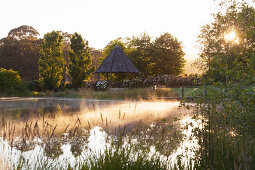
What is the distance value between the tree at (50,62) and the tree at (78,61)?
3.40 meters

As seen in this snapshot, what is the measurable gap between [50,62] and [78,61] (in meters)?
4.82

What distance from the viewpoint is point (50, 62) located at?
27375 mm

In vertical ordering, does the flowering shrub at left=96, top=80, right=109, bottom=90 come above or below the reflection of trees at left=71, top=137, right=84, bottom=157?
above

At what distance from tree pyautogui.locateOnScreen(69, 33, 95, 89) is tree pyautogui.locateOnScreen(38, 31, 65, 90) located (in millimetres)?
3395

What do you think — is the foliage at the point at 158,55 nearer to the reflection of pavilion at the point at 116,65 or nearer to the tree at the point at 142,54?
the tree at the point at 142,54

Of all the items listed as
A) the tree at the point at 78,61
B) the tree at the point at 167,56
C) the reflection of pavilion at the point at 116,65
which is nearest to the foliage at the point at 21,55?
the tree at the point at 78,61

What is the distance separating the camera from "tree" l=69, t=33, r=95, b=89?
103 ft

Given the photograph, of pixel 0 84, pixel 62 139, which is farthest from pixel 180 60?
pixel 62 139

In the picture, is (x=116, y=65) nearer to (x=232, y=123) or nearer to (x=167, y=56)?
(x=167, y=56)

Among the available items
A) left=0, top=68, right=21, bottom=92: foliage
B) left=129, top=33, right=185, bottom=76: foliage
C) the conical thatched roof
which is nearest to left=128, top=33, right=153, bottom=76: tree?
left=129, top=33, right=185, bottom=76: foliage

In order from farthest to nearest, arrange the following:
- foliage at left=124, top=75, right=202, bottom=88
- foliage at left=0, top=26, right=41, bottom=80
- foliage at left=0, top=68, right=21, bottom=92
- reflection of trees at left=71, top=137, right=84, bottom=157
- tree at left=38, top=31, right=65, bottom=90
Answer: foliage at left=0, top=26, right=41, bottom=80 → foliage at left=124, top=75, right=202, bottom=88 → tree at left=38, top=31, right=65, bottom=90 → foliage at left=0, top=68, right=21, bottom=92 → reflection of trees at left=71, top=137, right=84, bottom=157

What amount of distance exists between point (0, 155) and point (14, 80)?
20624mm

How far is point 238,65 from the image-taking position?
528 centimetres

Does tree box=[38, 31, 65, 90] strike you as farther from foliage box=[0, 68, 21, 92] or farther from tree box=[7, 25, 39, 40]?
tree box=[7, 25, 39, 40]
